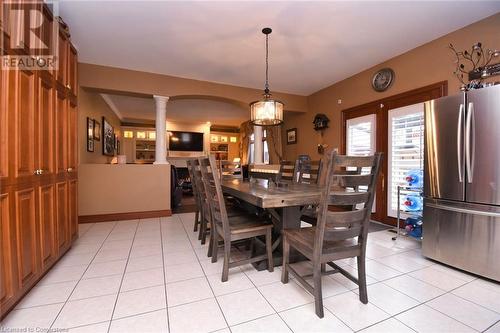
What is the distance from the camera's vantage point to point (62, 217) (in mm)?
2283

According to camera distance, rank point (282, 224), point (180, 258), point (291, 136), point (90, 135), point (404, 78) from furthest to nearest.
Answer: point (291, 136)
point (90, 135)
point (404, 78)
point (180, 258)
point (282, 224)

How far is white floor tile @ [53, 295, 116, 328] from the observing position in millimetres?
1436

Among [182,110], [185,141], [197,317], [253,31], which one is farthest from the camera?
[185,141]

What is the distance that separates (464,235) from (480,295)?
0.53 meters

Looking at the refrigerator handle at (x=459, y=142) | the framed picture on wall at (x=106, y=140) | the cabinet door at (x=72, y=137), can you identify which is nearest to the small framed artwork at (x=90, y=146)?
the framed picture on wall at (x=106, y=140)

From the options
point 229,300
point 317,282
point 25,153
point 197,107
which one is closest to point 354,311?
point 317,282

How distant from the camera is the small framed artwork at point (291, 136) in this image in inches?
233

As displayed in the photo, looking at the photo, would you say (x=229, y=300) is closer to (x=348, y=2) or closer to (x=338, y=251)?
(x=338, y=251)

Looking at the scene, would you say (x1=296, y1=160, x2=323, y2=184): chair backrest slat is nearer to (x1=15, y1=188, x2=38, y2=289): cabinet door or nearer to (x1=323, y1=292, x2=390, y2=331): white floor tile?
(x1=323, y1=292, x2=390, y2=331): white floor tile

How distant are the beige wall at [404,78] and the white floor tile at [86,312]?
424 centimetres

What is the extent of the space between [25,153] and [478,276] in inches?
155

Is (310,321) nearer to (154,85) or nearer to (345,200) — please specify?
(345,200)

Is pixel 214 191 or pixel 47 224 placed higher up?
pixel 214 191

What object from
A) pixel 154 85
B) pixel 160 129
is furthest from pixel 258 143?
pixel 154 85
